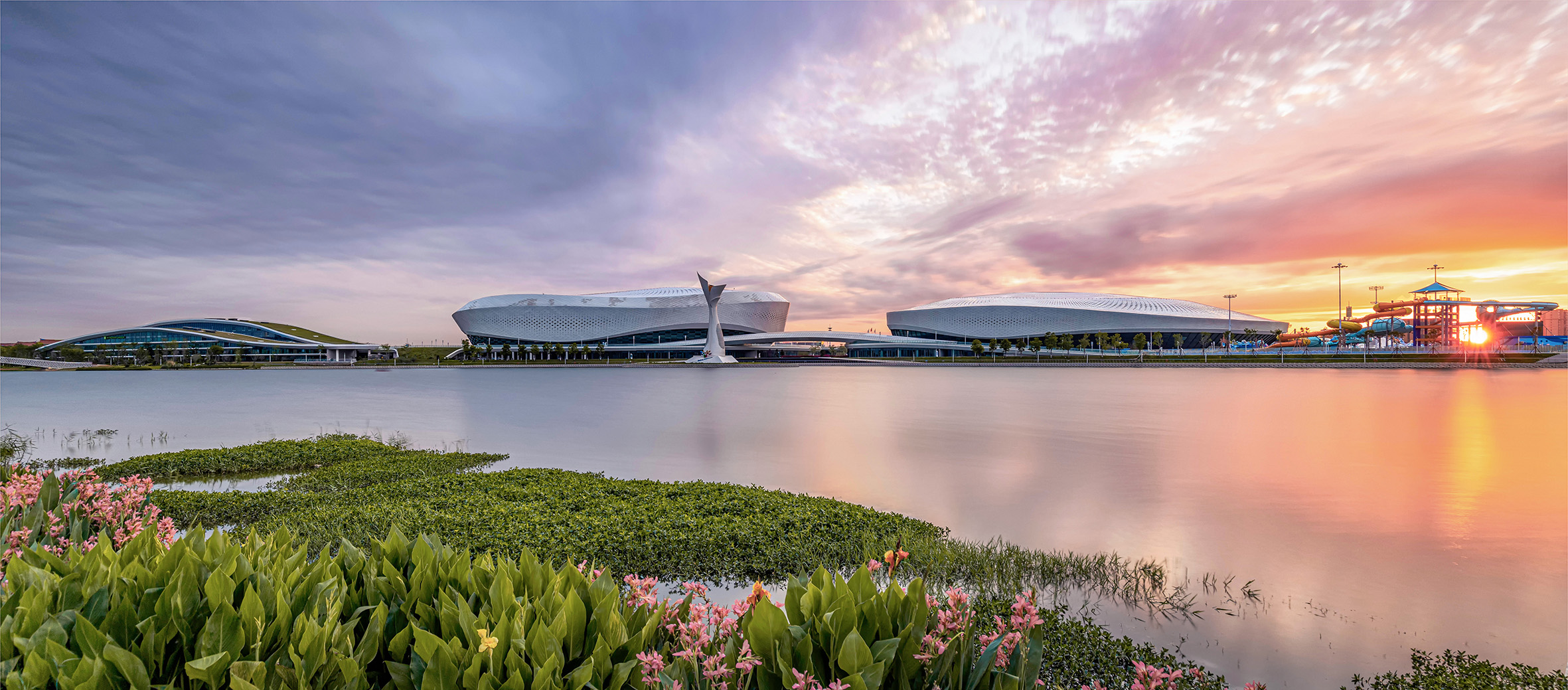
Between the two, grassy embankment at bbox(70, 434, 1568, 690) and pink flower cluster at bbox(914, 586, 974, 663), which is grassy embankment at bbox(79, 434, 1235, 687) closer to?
grassy embankment at bbox(70, 434, 1568, 690)

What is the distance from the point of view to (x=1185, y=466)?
14.2 metres

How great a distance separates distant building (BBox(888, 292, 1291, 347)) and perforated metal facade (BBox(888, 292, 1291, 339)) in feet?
0.38

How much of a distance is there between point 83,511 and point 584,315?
399ft

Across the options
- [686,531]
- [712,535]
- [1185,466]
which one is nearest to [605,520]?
[686,531]

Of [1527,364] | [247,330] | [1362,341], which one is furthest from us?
[247,330]

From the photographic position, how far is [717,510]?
8.88 meters

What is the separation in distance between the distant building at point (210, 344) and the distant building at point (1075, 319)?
107 meters

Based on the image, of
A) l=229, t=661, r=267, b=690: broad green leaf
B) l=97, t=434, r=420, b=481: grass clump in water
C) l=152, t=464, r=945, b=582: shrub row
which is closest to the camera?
l=229, t=661, r=267, b=690: broad green leaf

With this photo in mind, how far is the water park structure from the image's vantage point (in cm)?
8888

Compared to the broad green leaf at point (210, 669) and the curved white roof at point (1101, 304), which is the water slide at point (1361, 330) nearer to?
the curved white roof at point (1101, 304)

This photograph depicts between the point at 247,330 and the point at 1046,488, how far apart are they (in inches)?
5983

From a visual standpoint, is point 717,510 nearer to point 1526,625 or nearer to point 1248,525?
point 1248,525

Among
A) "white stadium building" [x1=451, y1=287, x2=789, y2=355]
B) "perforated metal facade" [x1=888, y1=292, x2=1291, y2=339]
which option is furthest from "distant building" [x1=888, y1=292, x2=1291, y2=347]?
"white stadium building" [x1=451, y1=287, x2=789, y2=355]

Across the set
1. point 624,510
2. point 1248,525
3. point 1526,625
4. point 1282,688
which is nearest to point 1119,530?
point 1248,525
